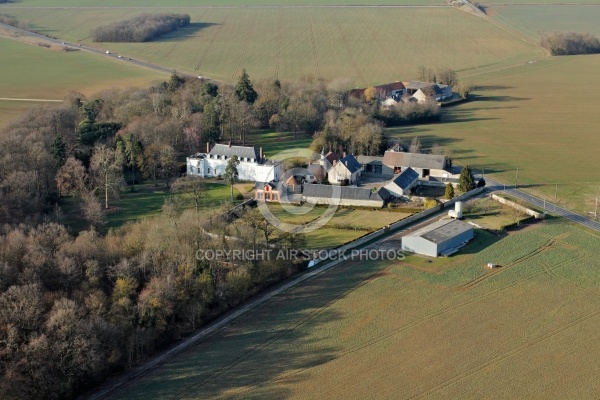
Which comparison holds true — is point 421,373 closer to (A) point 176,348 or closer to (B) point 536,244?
(A) point 176,348

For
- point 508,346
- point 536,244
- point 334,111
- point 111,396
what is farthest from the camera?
point 334,111

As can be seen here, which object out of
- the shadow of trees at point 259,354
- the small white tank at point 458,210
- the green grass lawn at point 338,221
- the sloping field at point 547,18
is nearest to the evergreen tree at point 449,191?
the small white tank at point 458,210

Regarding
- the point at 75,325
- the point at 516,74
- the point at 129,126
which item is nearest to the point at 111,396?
the point at 75,325

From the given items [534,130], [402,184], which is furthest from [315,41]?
[402,184]

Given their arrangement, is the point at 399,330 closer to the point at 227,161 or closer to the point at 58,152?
the point at 227,161

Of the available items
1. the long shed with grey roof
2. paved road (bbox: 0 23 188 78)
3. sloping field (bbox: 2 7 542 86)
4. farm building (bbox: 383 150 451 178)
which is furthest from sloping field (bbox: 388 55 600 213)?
paved road (bbox: 0 23 188 78)
